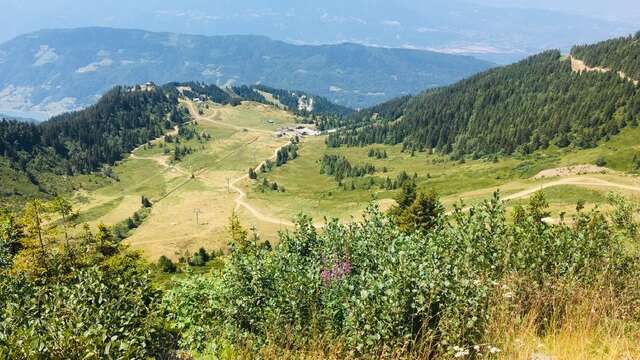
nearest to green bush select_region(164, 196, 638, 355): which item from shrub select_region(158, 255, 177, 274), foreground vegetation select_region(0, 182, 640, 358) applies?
foreground vegetation select_region(0, 182, 640, 358)

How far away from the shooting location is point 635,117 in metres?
185

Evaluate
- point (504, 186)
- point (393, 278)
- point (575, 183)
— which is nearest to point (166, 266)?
point (504, 186)

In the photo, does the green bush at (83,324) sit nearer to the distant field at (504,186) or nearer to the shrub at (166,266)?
the shrub at (166,266)

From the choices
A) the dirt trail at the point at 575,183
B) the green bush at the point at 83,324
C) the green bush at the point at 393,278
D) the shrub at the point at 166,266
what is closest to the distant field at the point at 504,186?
the dirt trail at the point at 575,183

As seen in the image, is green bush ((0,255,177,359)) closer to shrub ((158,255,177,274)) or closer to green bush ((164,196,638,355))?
green bush ((164,196,638,355))

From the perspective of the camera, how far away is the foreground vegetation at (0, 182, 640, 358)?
12.3 m

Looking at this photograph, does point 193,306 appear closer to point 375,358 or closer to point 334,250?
point 334,250

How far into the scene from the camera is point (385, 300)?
493 inches

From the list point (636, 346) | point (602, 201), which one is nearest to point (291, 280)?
point (636, 346)

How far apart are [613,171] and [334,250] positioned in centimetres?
13612

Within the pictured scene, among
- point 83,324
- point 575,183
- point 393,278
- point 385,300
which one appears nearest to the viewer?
point 385,300

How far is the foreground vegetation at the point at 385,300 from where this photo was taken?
12273 millimetres

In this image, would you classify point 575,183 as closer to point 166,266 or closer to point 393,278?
point 166,266

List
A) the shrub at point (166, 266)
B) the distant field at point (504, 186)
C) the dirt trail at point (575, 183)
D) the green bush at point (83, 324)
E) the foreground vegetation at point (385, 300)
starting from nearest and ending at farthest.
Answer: the foreground vegetation at point (385, 300)
the green bush at point (83, 324)
the shrub at point (166, 266)
the dirt trail at point (575, 183)
the distant field at point (504, 186)
